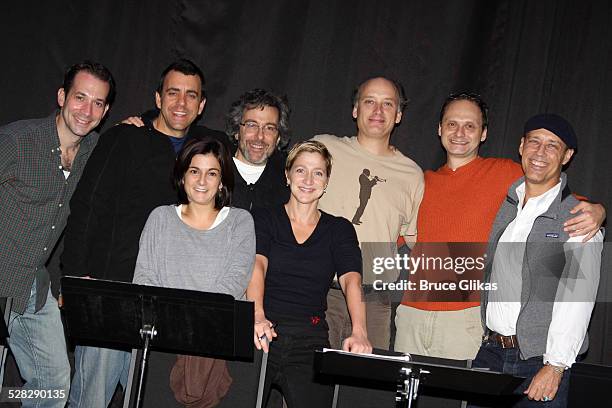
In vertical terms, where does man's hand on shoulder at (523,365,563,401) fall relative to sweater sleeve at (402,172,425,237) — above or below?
below

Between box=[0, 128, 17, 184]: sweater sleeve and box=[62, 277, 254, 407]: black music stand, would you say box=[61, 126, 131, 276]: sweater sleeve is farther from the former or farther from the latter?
box=[62, 277, 254, 407]: black music stand

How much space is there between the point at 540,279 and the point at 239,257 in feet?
4.73

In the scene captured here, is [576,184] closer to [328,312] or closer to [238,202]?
[328,312]

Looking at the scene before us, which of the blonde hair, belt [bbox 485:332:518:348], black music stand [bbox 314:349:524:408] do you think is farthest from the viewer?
the blonde hair

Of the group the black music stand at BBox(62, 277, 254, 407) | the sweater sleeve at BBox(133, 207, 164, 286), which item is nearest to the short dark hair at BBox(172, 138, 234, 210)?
the sweater sleeve at BBox(133, 207, 164, 286)

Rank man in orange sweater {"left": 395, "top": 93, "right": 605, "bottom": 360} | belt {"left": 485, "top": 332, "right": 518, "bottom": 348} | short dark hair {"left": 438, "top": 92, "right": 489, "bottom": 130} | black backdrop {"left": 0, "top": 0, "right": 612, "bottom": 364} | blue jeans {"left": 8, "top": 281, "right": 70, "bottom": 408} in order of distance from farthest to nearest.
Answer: black backdrop {"left": 0, "top": 0, "right": 612, "bottom": 364} → short dark hair {"left": 438, "top": 92, "right": 489, "bottom": 130} → blue jeans {"left": 8, "top": 281, "right": 70, "bottom": 408} → man in orange sweater {"left": 395, "top": 93, "right": 605, "bottom": 360} → belt {"left": 485, "top": 332, "right": 518, "bottom": 348}

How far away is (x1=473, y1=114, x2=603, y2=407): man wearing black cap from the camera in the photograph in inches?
145

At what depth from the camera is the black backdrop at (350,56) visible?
Result: 186 inches

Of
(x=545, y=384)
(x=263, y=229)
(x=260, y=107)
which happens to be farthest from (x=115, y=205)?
(x=545, y=384)

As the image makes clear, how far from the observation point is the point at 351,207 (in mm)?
4328

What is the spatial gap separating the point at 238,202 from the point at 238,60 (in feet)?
4.07

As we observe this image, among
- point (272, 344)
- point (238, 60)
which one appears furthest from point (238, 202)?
point (238, 60)

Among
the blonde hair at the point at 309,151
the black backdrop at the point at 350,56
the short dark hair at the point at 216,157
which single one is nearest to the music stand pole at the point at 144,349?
the short dark hair at the point at 216,157

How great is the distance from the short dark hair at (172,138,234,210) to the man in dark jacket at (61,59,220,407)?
9.7 inches
